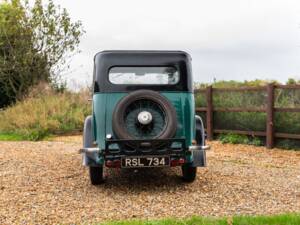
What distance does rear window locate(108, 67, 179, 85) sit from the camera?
25.8 ft

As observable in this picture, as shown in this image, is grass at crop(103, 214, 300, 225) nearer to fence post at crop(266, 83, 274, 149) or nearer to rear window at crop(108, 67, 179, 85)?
→ rear window at crop(108, 67, 179, 85)

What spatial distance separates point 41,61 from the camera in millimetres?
23875

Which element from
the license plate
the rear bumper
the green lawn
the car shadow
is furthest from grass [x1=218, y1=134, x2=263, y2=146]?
the license plate

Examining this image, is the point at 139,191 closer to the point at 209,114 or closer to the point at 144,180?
the point at 144,180

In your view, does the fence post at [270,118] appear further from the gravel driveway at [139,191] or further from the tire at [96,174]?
the tire at [96,174]

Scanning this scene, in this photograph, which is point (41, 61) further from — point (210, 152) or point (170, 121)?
point (170, 121)

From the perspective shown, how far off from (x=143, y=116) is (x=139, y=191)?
110cm

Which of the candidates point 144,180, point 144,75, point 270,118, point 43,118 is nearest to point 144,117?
point 144,75

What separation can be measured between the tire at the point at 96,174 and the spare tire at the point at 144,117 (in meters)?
0.84

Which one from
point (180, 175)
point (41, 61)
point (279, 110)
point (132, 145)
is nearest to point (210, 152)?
point (279, 110)

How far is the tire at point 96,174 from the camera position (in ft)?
25.5

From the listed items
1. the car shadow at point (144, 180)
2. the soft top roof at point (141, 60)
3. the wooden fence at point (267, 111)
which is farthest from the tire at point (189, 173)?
the wooden fence at point (267, 111)

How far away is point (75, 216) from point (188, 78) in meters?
2.89

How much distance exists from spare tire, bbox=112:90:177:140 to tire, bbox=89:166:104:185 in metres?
0.84
